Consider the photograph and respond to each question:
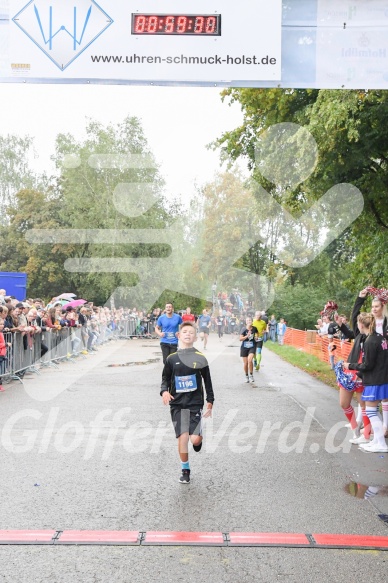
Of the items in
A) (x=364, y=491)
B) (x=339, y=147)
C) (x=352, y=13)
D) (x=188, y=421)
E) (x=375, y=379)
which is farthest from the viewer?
(x=339, y=147)

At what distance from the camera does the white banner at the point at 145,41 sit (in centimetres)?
757

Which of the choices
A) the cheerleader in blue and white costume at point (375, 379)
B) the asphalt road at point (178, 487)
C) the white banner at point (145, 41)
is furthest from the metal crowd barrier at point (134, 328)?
the white banner at point (145, 41)

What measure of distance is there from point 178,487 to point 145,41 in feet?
14.2

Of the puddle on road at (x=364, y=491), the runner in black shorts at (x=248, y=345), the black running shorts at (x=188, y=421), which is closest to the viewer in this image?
the puddle on road at (x=364, y=491)

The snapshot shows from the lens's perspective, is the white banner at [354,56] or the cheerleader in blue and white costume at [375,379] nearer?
the white banner at [354,56]

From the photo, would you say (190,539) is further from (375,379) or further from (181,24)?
(181,24)

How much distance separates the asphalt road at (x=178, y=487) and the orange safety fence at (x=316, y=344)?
1041 cm

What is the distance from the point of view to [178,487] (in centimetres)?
682

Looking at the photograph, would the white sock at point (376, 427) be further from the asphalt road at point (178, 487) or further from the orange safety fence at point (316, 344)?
the orange safety fence at point (316, 344)

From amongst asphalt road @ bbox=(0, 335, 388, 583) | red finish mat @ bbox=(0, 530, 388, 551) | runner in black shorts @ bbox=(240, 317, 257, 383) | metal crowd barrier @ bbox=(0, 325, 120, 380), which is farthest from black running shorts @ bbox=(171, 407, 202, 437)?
runner in black shorts @ bbox=(240, 317, 257, 383)

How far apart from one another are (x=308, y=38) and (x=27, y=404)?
7.27 meters

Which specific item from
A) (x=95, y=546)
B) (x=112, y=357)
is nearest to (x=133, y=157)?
(x=112, y=357)

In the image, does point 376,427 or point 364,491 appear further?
point 376,427

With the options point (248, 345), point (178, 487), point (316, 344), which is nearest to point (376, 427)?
point (178, 487)
